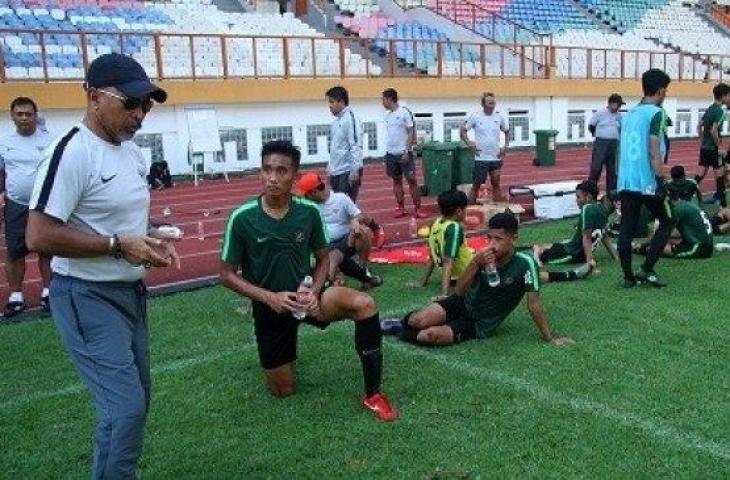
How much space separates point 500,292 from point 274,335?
1896mm

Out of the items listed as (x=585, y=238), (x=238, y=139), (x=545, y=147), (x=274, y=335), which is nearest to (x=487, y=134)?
(x=585, y=238)

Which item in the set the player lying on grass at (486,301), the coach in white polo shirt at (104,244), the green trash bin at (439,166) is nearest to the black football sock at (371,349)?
the player lying on grass at (486,301)

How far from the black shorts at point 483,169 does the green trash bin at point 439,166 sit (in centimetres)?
178

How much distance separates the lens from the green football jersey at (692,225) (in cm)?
851

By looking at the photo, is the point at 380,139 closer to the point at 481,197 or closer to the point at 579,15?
the point at 481,197

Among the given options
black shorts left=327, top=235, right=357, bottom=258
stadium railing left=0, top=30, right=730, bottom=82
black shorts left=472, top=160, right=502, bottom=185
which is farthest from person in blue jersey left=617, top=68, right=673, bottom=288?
stadium railing left=0, top=30, right=730, bottom=82

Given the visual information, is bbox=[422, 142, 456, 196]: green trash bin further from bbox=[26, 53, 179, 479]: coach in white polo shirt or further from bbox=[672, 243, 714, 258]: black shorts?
bbox=[26, 53, 179, 479]: coach in white polo shirt

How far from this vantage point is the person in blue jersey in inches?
277

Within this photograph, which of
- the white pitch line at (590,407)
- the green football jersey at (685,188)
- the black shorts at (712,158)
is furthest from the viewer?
the black shorts at (712,158)

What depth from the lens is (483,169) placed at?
12.3 meters

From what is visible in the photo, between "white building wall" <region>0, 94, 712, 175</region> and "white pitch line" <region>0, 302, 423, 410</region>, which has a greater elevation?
"white building wall" <region>0, 94, 712, 175</region>

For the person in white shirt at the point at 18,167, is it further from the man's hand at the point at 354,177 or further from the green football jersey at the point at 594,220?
the green football jersey at the point at 594,220

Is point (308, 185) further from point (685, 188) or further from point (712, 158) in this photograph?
point (712, 158)

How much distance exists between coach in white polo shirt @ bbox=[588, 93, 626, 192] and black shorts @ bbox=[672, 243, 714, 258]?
419 centimetres
